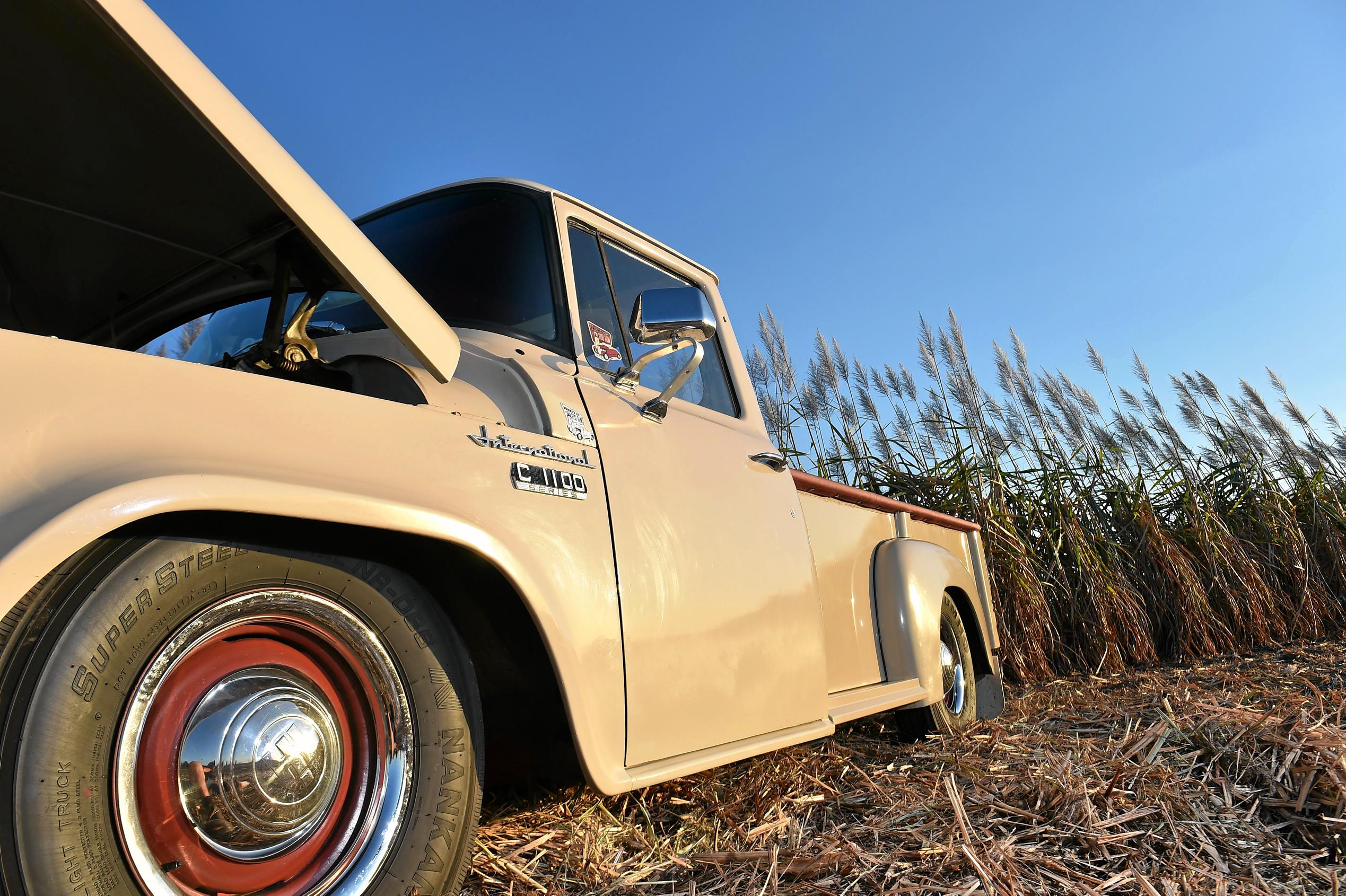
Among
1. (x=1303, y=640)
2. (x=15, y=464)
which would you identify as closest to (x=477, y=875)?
(x=15, y=464)

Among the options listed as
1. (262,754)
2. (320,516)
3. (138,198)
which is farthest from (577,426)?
(138,198)

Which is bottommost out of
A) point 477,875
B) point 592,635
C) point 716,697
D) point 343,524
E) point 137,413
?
point 477,875

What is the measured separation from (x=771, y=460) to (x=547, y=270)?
3.47 feet

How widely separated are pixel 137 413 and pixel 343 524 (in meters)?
0.37

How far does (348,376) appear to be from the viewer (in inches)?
80.2

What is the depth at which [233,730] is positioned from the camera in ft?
4.48

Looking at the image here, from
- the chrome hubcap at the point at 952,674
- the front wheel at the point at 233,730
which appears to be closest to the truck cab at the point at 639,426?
the front wheel at the point at 233,730

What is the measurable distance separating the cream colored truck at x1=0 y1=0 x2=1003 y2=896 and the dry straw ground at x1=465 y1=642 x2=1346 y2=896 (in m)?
0.23

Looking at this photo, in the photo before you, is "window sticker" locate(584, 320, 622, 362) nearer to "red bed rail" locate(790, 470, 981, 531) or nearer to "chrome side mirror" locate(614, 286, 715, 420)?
"chrome side mirror" locate(614, 286, 715, 420)

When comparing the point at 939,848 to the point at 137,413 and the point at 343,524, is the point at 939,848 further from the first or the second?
the point at 137,413

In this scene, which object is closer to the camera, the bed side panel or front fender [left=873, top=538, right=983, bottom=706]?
the bed side panel

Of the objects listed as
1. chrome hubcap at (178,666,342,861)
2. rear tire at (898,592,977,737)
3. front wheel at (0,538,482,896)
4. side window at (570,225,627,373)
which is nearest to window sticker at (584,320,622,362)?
side window at (570,225,627,373)

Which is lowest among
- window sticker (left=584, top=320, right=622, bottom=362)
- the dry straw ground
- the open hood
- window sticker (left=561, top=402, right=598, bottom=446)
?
the dry straw ground

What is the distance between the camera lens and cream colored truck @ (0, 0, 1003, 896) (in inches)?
46.8
